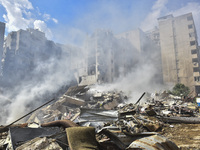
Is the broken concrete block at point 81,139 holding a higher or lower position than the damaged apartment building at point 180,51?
lower

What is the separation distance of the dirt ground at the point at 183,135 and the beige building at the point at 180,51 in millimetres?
28277

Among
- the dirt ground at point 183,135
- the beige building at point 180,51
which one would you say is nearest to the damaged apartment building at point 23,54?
the beige building at point 180,51

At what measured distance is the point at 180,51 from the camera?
1182 inches

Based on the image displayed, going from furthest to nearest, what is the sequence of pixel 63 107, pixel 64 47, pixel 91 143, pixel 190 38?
pixel 64 47
pixel 190 38
pixel 63 107
pixel 91 143

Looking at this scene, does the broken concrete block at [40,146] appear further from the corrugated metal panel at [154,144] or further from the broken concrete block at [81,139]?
the corrugated metal panel at [154,144]

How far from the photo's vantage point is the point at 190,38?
2917 centimetres

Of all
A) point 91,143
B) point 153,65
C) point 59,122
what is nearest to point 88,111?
point 59,122

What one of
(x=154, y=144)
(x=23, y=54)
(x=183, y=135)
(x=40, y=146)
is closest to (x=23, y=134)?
(x=40, y=146)

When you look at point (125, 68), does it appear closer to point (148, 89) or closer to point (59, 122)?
point (148, 89)

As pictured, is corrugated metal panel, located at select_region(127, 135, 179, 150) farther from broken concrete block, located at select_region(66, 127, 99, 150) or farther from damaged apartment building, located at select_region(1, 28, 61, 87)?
damaged apartment building, located at select_region(1, 28, 61, 87)

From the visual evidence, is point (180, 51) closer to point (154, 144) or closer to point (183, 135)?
point (183, 135)

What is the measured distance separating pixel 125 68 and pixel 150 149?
108ft

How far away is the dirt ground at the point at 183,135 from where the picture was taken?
2.97m

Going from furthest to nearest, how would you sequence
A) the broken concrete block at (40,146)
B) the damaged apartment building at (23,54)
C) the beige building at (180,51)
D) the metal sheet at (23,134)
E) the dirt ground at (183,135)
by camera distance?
the damaged apartment building at (23,54) → the beige building at (180,51) → the dirt ground at (183,135) → the metal sheet at (23,134) → the broken concrete block at (40,146)
